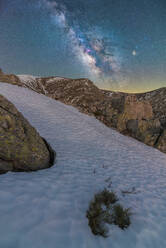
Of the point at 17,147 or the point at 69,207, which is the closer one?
the point at 69,207

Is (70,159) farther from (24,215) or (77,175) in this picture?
(24,215)

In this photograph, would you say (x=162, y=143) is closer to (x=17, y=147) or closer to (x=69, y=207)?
(x=69, y=207)

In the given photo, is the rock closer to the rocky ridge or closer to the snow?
the snow

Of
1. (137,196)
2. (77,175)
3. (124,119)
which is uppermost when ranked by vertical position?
(124,119)

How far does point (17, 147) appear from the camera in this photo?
11.1 ft

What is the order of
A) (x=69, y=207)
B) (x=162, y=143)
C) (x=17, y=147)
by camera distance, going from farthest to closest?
(x=162, y=143)
(x=17, y=147)
(x=69, y=207)

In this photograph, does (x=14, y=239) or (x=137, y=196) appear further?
(x=137, y=196)

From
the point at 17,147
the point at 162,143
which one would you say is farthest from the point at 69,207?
the point at 162,143

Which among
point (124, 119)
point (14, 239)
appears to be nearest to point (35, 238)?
point (14, 239)

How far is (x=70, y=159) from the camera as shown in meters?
5.11

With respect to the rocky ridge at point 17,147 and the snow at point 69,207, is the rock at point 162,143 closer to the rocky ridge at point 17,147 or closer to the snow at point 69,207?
the snow at point 69,207

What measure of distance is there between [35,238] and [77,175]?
238 cm

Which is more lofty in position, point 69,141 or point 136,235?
point 69,141

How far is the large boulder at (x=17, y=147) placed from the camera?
126 inches
